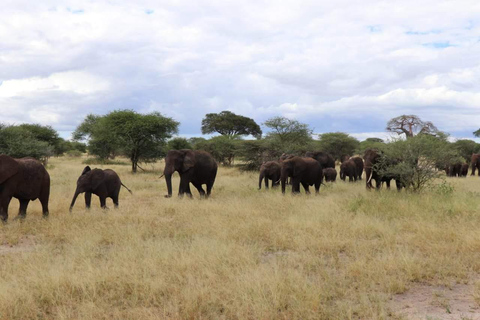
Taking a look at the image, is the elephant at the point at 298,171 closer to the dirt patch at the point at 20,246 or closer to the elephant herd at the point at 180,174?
the elephant herd at the point at 180,174

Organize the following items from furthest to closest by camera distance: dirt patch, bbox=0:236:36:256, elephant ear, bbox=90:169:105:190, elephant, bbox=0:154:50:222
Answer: elephant ear, bbox=90:169:105:190 → elephant, bbox=0:154:50:222 → dirt patch, bbox=0:236:36:256

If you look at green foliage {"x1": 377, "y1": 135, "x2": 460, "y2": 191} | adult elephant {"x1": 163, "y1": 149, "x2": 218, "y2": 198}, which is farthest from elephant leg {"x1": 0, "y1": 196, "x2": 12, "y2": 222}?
Answer: green foliage {"x1": 377, "y1": 135, "x2": 460, "y2": 191}

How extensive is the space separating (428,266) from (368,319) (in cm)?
237

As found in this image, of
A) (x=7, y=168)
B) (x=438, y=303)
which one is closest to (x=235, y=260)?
(x=438, y=303)

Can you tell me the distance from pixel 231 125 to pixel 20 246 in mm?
49566

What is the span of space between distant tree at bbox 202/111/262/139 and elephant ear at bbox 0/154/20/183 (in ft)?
156

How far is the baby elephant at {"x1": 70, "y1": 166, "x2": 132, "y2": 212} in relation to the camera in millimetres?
10578

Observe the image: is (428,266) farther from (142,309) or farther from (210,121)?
(210,121)

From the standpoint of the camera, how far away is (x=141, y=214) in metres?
10.5

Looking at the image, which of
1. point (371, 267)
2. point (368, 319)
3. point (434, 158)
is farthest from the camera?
point (434, 158)

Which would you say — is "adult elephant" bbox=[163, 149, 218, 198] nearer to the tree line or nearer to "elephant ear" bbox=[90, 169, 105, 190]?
"elephant ear" bbox=[90, 169, 105, 190]

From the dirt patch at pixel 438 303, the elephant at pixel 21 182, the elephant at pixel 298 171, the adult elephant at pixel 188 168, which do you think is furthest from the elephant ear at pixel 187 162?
the dirt patch at pixel 438 303

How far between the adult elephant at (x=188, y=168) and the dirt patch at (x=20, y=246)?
580cm

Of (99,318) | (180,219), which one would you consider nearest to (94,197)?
(180,219)
